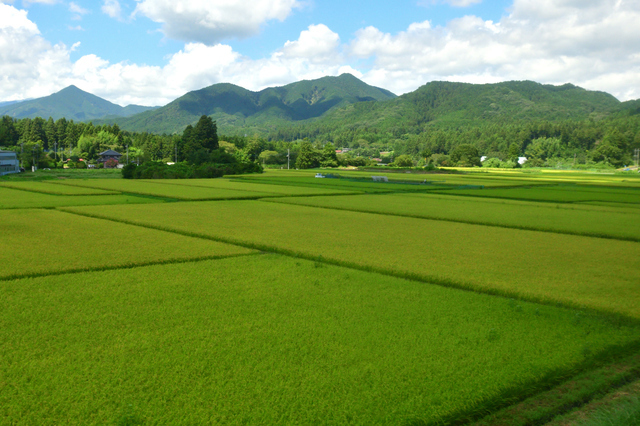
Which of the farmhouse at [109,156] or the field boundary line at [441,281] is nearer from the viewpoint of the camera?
the field boundary line at [441,281]

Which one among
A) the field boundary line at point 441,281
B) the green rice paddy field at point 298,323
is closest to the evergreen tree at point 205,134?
the green rice paddy field at point 298,323

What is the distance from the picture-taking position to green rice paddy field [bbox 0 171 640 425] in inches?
209

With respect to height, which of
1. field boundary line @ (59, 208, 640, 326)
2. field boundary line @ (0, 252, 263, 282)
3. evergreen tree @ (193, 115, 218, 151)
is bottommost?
field boundary line @ (59, 208, 640, 326)

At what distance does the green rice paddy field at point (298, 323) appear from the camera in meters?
5.30

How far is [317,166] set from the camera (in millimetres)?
113875

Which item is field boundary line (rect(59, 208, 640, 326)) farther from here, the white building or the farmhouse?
the farmhouse

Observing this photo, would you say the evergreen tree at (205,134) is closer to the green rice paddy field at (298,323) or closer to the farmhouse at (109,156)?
the farmhouse at (109,156)

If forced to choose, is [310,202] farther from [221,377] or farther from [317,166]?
[317,166]

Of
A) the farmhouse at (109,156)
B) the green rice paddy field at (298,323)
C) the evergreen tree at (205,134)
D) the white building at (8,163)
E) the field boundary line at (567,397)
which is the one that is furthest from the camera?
the farmhouse at (109,156)

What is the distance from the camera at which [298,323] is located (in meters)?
7.82

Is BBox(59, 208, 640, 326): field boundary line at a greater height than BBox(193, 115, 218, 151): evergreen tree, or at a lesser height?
lesser

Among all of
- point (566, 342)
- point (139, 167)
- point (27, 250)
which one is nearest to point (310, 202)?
point (27, 250)

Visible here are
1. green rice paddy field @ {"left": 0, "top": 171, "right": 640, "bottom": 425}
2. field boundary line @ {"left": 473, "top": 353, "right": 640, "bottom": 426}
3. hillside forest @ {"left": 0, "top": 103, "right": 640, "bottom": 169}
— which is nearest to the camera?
green rice paddy field @ {"left": 0, "top": 171, "right": 640, "bottom": 425}

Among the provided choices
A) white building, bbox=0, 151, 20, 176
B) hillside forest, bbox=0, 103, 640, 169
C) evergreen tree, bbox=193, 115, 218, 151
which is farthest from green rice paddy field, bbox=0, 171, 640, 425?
hillside forest, bbox=0, 103, 640, 169
